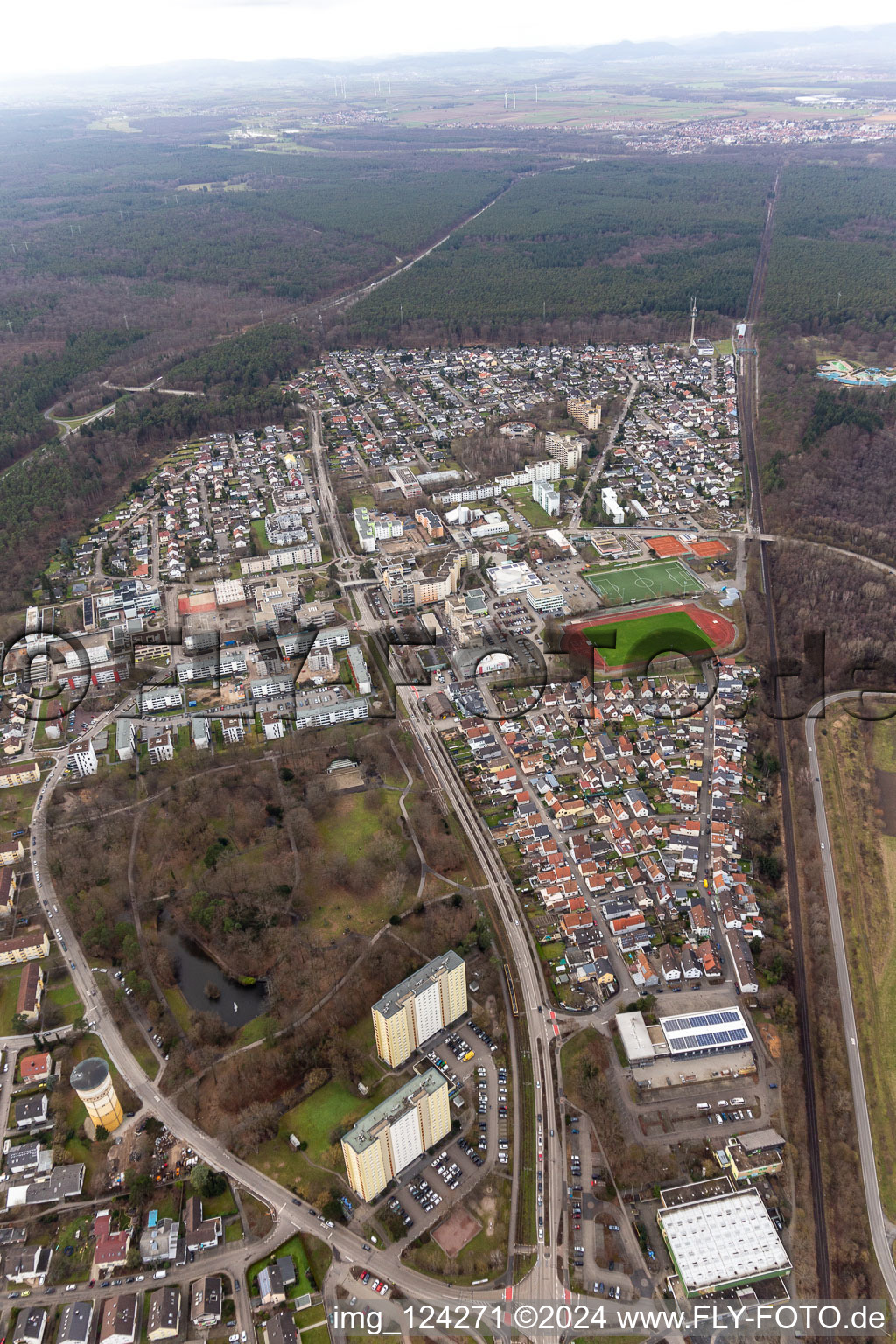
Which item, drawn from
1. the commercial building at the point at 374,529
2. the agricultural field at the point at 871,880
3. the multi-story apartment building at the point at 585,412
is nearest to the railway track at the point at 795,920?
the agricultural field at the point at 871,880

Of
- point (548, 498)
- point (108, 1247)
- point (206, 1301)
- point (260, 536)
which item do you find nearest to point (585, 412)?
point (548, 498)

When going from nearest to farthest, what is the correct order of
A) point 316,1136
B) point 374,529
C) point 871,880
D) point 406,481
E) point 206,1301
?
point 206,1301
point 316,1136
point 871,880
point 374,529
point 406,481

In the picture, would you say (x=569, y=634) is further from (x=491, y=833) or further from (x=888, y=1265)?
(x=888, y=1265)

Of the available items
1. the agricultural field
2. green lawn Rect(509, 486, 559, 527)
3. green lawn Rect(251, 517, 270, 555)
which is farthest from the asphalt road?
green lawn Rect(251, 517, 270, 555)

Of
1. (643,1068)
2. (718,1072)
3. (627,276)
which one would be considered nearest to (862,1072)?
(718,1072)

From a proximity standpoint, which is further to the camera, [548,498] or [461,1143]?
[548,498]

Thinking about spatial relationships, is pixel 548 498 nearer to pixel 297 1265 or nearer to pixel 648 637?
pixel 648 637

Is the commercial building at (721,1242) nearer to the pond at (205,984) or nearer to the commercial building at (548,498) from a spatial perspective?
the pond at (205,984)
